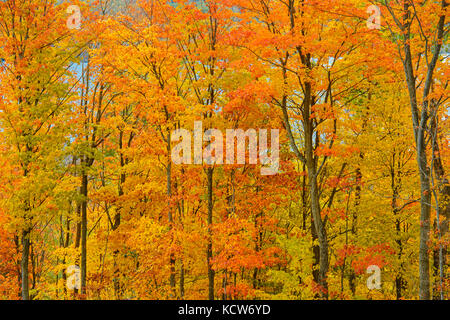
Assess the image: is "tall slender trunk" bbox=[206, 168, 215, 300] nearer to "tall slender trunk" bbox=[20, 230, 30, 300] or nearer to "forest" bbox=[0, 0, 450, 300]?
"forest" bbox=[0, 0, 450, 300]

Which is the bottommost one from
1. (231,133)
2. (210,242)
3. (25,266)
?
(25,266)

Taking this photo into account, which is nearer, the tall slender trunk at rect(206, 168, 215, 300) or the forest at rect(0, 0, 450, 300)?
the forest at rect(0, 0, 450, 300)

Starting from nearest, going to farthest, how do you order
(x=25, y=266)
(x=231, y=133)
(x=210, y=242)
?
(x=25, y=266) < (x=210, y=242) < (x=231, y=133)

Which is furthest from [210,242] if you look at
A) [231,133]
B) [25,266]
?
[25,266]

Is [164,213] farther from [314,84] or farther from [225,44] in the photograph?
[314,84]

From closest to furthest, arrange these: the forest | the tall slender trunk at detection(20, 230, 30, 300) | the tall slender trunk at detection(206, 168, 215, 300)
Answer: the forest → the tall slender trunk at detection(20, 230, 30, 300) → the tall slender trunk at detection(206, 168, 215, 300)

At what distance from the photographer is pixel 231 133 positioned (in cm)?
1523

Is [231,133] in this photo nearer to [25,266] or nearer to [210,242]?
[210,242]

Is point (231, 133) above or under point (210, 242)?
above

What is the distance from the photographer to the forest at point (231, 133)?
12.2m

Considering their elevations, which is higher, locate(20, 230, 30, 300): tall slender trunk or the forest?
the forest

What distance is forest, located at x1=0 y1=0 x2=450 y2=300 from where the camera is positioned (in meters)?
12.2

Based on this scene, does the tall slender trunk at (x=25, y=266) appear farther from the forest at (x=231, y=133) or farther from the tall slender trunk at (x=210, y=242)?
the tall slender trunk at (x=210, y=242)

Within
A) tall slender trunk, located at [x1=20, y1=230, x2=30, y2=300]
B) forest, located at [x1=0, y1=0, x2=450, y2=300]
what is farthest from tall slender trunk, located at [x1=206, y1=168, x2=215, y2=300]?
tall slender trunk, located at [x1=20, y1=230, x2=30, y2=300]
